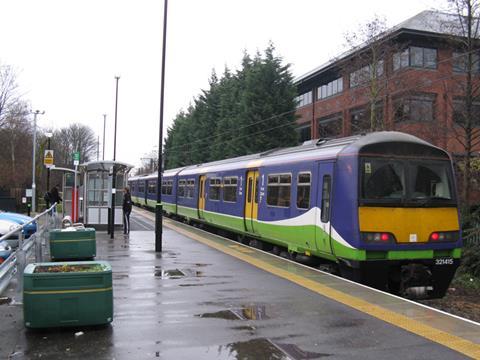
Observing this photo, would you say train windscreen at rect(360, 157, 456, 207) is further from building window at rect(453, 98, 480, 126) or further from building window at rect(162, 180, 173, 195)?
building window at rect(162, 180, 173, 195)

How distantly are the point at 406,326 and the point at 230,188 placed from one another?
12.8 meters

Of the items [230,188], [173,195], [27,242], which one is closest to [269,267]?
[27,242]

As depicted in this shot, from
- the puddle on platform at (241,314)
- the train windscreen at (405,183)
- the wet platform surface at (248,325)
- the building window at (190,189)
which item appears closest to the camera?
the wet platform surface at (248,325)

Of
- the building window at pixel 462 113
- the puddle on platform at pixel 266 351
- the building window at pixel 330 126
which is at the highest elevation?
the building window at pixel 330 126

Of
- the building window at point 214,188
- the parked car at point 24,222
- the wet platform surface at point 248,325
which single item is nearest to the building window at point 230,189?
the building window at point 214,188

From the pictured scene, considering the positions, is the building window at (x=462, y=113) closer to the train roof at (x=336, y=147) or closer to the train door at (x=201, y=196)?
the train roof at (x=336, y=147)

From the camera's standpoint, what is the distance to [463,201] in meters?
20.8

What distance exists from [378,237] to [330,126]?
30.0 m

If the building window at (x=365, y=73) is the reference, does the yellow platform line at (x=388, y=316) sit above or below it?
below

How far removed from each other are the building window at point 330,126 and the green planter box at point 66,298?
93.1 ft

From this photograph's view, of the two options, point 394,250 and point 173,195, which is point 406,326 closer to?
point 394,250

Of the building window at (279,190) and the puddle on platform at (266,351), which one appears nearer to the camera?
the puddle on platform at (266,351)

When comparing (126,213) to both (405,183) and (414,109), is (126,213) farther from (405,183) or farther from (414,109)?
(414,109)

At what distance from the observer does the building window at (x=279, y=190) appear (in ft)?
44.4
